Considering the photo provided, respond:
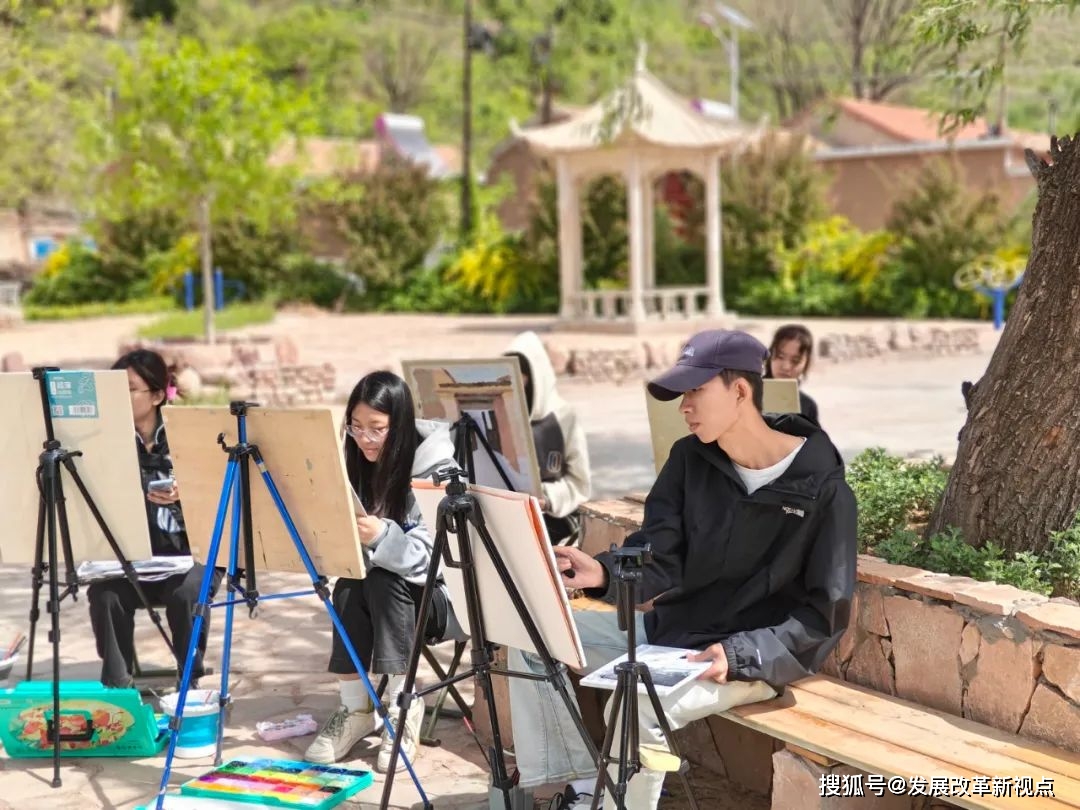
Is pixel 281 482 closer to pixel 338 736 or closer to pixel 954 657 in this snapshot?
pixel 338 736

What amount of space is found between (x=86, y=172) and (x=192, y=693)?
50.0ft

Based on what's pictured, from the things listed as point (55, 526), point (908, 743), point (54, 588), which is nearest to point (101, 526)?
point (55, 526)

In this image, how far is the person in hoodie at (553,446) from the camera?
5.45 meters

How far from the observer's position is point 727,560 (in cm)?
348

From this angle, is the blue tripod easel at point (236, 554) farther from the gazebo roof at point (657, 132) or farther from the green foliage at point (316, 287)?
the green foliage at point (316, 287)

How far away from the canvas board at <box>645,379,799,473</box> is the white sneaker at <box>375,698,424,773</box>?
1.35 m

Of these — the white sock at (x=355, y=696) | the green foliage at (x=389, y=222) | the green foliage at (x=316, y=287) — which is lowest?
the white sock at (x=355, y=696)

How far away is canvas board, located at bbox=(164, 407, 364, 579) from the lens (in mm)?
3836

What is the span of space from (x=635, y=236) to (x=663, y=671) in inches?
776

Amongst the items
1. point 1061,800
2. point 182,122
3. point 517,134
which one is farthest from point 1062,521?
point 517,134

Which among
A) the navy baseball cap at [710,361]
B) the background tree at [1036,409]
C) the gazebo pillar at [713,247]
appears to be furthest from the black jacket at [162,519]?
the gazebo pillar at [713,247]

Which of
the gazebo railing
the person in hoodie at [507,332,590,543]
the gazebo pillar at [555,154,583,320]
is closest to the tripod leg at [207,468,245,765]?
the person in hoodie at [507,332,590,543]

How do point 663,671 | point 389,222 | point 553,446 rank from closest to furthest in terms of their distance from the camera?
point 663,671
point 553,446
point 389,222

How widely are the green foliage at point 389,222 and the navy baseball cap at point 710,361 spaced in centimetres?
2645
